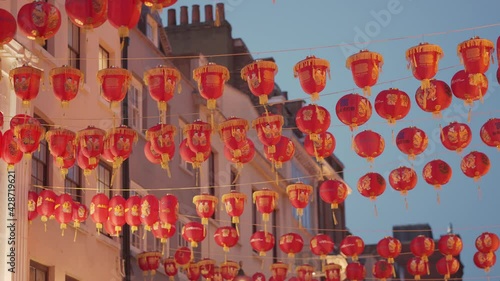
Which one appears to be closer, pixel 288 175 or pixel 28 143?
pixel 28 143

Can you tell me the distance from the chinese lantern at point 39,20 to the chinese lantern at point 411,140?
839 centimetres

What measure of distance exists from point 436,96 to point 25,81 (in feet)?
26.6

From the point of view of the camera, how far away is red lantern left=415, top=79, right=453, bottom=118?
23797mm

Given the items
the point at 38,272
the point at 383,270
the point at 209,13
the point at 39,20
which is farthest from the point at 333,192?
the point at 209,13

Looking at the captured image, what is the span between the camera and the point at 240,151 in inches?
1014

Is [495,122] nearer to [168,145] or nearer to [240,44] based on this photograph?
[168,145]

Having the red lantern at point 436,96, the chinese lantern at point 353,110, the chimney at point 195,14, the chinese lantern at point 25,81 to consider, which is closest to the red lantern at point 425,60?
the red lantern at point 436,96

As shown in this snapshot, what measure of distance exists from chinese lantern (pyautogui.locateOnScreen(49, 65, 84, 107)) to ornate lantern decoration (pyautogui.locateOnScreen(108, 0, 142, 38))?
3.38m

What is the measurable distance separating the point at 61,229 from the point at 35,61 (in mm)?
3968

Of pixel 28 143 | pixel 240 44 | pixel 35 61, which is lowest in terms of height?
pixel 28 143

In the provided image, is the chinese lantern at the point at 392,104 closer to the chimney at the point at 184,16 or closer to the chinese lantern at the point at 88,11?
the chinese lantern at the point at 88,11

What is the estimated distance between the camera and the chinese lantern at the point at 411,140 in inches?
1030

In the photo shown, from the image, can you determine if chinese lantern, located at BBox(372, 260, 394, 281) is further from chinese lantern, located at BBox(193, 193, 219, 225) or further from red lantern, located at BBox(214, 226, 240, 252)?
chinese lantern, located at BBox(193, 193, 219, 225)

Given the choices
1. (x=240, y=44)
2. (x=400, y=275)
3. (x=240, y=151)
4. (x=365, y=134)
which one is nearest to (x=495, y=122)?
(x=365, y=134)
